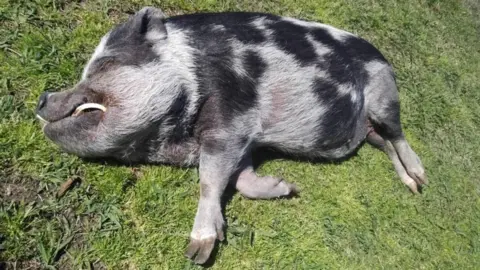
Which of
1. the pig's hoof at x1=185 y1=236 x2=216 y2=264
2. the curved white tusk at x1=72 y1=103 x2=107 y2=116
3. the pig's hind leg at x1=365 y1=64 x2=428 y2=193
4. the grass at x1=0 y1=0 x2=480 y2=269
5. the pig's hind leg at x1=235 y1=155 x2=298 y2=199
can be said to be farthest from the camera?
the pig's hind leg at x1=365 y1=64 x2=428 y2=193

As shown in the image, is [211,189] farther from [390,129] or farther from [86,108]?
[390,129]

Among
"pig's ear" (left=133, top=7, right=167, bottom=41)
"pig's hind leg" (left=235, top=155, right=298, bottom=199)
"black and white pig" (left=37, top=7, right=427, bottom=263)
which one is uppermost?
"pig's ear" (left=133, top=7, right=167, bottom=41)

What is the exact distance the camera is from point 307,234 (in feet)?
11.3

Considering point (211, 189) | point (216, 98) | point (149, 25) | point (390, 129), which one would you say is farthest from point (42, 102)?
point (390, 129)

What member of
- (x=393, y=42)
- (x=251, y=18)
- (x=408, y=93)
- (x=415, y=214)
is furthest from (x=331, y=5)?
(x=415, y=214)

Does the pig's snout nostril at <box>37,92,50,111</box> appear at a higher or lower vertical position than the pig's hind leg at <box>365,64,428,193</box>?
higher

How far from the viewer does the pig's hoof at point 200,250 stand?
2887mm

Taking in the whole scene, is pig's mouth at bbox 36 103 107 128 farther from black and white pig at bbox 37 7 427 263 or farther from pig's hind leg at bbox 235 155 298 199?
pig's hind leg at bbox 235 155 298 199

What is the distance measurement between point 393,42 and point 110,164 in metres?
3.24

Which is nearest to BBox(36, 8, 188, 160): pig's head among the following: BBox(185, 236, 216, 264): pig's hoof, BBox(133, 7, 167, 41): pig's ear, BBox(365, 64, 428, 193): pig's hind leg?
BBox(133, 7, 167, 41): pig's ear

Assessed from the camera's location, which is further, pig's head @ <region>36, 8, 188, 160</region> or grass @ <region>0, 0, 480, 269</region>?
grass @ <region>0, 0, 480, 269</region>

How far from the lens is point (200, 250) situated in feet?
9.52

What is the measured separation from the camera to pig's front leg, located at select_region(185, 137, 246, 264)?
290 cm

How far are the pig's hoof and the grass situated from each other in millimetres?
59
